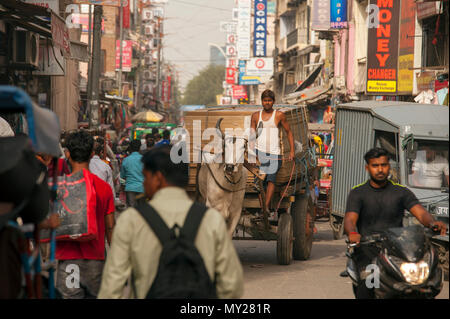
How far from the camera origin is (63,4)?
24.6 metres

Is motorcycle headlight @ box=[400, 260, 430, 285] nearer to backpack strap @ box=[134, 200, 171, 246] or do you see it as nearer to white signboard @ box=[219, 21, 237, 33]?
backpack strap @ box=[134, 200, 171, 246]

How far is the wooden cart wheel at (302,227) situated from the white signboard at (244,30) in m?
56.6

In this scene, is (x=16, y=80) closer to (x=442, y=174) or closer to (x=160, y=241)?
(x=442, y=174)

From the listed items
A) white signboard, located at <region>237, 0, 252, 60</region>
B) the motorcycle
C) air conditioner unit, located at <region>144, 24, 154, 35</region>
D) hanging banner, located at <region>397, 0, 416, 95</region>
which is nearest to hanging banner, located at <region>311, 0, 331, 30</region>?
hanging banner, located at <region>397, 0, 416, 95</region>

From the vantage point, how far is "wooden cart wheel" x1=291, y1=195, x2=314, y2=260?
43.7ft

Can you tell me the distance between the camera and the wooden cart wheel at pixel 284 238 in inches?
485

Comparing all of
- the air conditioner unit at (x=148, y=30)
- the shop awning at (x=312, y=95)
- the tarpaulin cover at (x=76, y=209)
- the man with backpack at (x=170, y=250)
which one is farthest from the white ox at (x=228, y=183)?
the air conditioner unit at (x=148, y=30)

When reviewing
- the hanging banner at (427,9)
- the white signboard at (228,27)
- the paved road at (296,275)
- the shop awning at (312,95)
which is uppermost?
the white signboard at (228,27)

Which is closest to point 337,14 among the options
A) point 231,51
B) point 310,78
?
point 310,78

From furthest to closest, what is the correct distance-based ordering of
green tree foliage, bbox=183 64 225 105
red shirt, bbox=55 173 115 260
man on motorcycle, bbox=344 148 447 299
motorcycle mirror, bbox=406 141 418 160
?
1. green tree foliage, bbox=183 64 225 105
2. motorcycle mirror, bbox=406 141 418 160
3. man on motorcycle, bbox=344 148 447 299
4. red shirt, bbox=55 173 115 260

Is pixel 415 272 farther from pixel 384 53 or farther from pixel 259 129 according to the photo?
pixel 384 53

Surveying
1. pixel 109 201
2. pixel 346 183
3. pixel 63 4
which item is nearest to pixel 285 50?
pixel 63 4

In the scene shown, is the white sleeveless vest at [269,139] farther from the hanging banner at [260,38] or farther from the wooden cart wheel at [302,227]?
the hanging banner at [260,38]

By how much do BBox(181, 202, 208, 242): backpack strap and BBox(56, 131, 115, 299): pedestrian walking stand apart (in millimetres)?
Result: 2235
